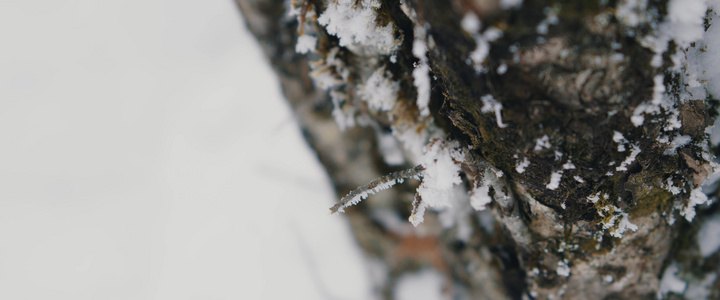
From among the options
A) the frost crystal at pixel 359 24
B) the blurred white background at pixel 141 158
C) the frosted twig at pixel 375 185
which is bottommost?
the frosted twig at pixel 375 185

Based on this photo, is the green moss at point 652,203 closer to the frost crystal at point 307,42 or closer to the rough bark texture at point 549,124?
the rough bark texture at point 549,124

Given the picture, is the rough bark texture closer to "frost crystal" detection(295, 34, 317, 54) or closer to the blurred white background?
A: "frost crystal" detection(295, 34, 317, 54)

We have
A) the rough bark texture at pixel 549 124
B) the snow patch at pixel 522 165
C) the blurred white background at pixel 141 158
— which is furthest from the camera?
the blurred white background at pixel 141 158

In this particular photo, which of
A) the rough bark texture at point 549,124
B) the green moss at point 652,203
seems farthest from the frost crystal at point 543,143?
the green moss at point 652,203

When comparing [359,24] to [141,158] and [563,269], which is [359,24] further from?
[141,158]

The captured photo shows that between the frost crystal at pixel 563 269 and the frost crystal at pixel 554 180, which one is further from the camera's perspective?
the frost crystal at pixel 563 269

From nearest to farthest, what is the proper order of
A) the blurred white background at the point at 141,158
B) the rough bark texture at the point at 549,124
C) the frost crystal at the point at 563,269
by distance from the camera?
the rough bark texture at the point at 549,124 → the frost crystal at the point at 563,269 → the blurred white background at the point at 141,158

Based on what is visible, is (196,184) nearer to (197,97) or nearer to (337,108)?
(197,97)
